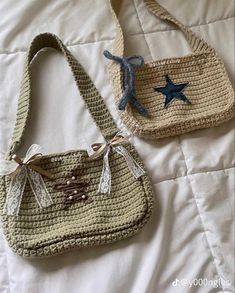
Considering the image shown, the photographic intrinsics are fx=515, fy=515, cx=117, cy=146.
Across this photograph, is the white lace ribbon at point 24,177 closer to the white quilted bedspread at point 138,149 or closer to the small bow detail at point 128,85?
the white quilted bedspread at point 138,149

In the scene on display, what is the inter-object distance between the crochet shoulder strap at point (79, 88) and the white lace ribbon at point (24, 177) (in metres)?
0.03

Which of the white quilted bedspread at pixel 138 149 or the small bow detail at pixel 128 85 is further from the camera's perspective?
the small bow detail at pixel 128 85

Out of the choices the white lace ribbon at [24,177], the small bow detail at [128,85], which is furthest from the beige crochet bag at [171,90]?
the white lace ribbon at [24,177]

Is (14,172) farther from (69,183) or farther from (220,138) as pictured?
(220,138)

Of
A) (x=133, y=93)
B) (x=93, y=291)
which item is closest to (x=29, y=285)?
(x=93, y=291)

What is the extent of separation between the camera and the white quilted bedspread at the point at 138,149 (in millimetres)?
709

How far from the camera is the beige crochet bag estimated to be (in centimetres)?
82

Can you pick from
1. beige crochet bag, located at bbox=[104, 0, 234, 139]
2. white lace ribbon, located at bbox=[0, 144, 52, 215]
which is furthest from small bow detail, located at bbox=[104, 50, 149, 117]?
white lace ribbon, located at bbox=[0, 144, 52, 215]

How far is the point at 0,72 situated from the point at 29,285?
0.35 metres

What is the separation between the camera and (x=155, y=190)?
2.54 ft

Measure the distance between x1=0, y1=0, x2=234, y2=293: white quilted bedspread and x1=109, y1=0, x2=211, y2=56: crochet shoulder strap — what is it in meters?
0.01

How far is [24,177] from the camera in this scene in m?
0.75

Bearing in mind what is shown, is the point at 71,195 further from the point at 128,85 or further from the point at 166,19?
the point at 166,19

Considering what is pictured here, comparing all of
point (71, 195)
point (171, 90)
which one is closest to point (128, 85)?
point (171, 90)
